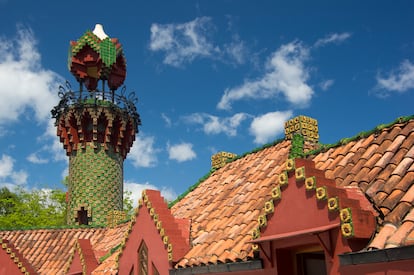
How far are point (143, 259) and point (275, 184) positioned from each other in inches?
165

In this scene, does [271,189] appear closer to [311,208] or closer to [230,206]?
[230,206]

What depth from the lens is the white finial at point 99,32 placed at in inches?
1233

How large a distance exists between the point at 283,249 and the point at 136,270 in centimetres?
566

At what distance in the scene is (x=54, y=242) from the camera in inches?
982

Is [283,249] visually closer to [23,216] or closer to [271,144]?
[271,144]

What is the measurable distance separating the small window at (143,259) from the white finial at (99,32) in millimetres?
19969

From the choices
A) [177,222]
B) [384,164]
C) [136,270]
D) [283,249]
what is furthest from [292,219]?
[136,270]

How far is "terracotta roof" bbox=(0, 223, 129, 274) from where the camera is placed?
910 inches

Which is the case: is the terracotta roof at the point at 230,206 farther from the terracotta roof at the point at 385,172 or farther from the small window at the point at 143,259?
the terracotta roof at the point at 385,172

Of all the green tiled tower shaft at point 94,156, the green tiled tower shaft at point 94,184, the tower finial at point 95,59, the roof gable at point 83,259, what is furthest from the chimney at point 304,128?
the tower finial at point 95,59

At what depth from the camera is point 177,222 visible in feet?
44.1

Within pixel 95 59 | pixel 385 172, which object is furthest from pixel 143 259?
pixel 95 59

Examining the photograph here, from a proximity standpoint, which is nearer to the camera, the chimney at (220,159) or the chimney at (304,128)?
the chimney at (304,128)

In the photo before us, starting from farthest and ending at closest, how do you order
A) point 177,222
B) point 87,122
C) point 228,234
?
point 87,122 → point 177,222 → point 228,234
